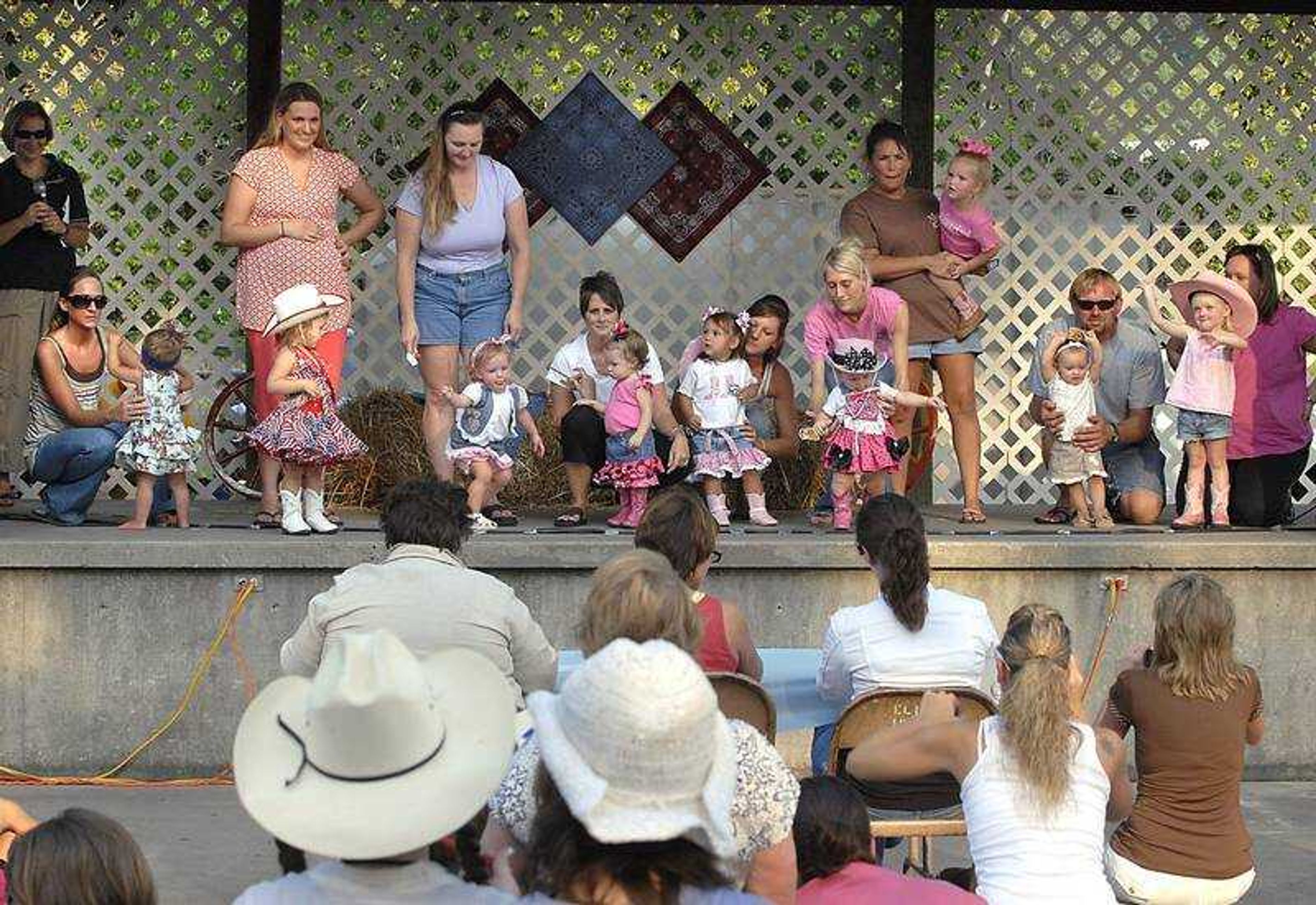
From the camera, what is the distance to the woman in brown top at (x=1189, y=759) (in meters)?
5.58

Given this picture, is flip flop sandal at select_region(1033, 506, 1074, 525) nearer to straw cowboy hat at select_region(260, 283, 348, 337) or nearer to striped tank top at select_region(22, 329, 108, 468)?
straw cowboy hat at select_region(260, 283, 348, 337)

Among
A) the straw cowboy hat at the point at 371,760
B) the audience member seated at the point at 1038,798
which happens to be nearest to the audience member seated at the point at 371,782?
the straw cowboy hat at the point at 371,760

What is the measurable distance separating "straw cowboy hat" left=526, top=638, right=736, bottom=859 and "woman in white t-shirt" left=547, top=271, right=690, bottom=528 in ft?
19.7

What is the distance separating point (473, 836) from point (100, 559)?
4.59 meters

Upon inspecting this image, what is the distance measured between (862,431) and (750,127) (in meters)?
3.32

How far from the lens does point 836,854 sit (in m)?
4.44

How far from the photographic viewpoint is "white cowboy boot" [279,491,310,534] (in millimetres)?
8836

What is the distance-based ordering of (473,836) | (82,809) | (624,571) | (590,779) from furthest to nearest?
(624,571), (473,836), (82,809), (590,779)

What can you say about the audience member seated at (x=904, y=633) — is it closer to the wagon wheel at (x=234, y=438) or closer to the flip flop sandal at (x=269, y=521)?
the flip flop sandal at (x=269, y=521)

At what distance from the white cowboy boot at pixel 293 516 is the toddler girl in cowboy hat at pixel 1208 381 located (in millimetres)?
3600

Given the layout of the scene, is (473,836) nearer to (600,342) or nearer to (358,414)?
(600,342)

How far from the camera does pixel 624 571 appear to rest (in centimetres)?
475

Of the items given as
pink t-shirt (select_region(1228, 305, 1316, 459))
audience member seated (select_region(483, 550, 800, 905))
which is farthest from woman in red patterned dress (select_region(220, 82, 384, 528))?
audience member seated (select_region(483, 550, 800, 905))

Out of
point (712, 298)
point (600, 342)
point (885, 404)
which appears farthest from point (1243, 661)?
point (712, 298)
